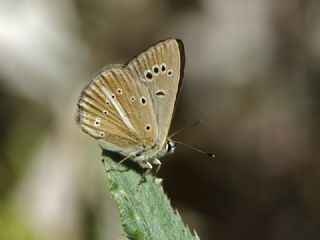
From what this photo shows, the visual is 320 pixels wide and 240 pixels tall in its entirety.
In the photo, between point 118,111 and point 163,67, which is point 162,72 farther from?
point 118,111

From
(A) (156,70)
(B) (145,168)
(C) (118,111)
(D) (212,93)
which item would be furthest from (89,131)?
(D) (212,93)

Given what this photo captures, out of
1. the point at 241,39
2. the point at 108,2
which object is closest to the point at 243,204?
the point at 241,39

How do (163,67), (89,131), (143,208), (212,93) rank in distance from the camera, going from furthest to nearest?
(212,93), (89,131), (163,67), (143,208)

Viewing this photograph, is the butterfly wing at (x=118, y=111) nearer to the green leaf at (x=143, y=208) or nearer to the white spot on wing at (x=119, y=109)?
the white spot on wing at (x=119, y=109)

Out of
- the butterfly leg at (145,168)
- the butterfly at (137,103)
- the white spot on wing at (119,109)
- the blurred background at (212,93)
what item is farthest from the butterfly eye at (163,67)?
the blurred background at (212,93)

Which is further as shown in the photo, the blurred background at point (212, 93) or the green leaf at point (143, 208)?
the blurred background at point (212, 93)

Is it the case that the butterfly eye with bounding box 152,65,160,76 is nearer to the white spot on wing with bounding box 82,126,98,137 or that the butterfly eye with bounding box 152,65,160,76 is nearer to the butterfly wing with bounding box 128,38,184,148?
the butterfly wing with bounding box 128,38,184,148

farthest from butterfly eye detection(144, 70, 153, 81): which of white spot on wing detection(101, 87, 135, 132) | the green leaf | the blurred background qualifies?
the blurred background

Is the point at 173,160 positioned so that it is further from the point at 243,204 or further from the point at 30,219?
the point at 30,219
